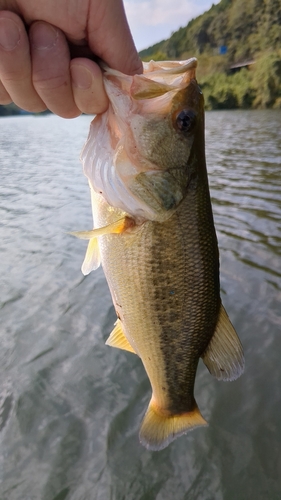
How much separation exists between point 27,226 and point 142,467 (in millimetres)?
5815

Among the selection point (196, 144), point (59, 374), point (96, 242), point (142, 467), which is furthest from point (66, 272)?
point (196, 144)

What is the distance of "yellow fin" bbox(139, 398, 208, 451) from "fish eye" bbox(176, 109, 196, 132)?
61.7 inches

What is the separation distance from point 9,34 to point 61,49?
191 mm

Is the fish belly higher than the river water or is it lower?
higher

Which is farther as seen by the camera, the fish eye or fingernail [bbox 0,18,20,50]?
the fish eye

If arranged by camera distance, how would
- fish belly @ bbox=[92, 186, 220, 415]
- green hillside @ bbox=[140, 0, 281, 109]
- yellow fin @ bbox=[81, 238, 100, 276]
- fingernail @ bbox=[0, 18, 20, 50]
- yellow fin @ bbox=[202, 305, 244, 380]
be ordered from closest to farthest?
fingernail @ bbox=[0, 18, 20, 50], fish belly @ bbox=[92, 186, 220, 415], yellow fin @ bbox=[202, 305, 244, 380], yellow fin @ bbox=[81, 238, 100, 276], green hillside @ bbox=[140, 0, 281, 109]

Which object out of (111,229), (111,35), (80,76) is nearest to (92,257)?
(111,229)

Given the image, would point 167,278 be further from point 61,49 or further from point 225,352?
point 61,49

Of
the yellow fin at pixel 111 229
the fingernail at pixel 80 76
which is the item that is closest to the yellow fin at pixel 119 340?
the yellow fin at pixel 111 229

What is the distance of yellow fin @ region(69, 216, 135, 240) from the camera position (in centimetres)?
186

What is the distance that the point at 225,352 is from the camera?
84.9 inches

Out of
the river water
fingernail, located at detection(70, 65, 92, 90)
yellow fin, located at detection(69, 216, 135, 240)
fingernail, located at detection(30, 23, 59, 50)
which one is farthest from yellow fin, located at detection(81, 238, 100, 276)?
the river water

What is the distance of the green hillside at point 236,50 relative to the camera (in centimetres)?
4294

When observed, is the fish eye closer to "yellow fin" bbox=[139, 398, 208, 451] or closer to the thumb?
the thumb
